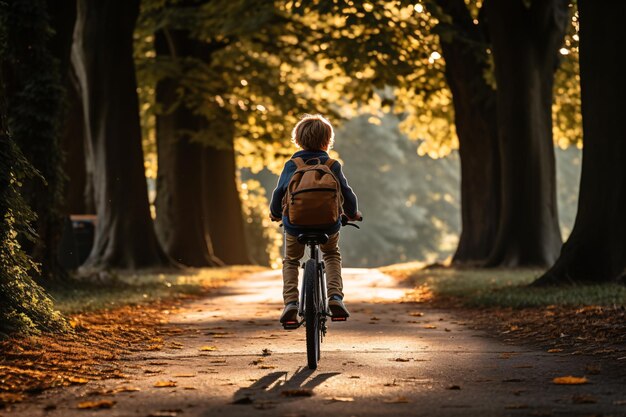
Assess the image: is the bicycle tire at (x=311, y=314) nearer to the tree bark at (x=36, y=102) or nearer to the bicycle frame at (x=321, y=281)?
the bicycle frame at (x=321, y=281)

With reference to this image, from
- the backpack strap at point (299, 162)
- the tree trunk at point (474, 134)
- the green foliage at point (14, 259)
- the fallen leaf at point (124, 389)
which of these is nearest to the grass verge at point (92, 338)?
the green foliage at point (14, 259)

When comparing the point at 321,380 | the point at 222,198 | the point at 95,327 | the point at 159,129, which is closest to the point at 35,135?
the point at 95,327

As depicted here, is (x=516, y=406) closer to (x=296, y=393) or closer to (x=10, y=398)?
(x=296, y=393)

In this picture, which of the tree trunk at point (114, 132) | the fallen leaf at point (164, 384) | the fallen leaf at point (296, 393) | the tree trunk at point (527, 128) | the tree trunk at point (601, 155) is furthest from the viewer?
the tree trunk at point (114, 132)

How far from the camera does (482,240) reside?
86.5ft

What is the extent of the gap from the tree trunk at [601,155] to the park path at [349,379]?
3708 mm

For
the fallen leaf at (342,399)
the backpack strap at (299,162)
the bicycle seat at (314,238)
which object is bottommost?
the fallen leaf at (342,399)

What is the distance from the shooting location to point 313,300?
310 inches

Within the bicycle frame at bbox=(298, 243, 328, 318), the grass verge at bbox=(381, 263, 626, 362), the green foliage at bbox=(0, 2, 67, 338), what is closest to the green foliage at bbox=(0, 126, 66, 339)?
the green foliage at bbox=(0, 2, 67, 338)

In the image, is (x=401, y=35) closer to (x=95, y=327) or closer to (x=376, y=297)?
(x=376, y=297)

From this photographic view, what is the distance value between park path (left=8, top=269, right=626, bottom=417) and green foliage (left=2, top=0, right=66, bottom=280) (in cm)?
423

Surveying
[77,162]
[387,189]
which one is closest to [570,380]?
[77,162]

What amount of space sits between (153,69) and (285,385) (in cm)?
2092

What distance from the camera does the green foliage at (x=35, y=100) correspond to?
14294 millimetres
